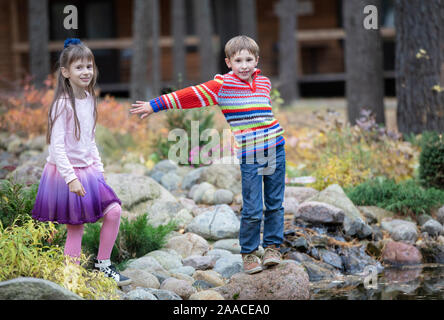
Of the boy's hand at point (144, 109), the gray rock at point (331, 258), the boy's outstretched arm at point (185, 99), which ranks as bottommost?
the gray rock at point (331, 258)

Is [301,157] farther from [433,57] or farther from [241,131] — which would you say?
[241,131]

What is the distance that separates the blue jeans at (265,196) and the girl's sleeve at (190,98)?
0.48 m

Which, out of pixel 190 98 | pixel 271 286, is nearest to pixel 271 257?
pixel 271 286

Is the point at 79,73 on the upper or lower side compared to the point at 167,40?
lower

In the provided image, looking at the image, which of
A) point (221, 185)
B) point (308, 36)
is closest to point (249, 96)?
point (221, 185)

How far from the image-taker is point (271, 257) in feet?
14.4

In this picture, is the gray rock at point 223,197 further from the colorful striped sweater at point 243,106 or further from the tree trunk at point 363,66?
the tree trunk at point 363,66

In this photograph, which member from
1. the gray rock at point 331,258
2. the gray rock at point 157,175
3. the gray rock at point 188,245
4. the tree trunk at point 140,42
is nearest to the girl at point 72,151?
the gray rock at point 188,245

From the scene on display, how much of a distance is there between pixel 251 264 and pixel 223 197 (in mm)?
1978

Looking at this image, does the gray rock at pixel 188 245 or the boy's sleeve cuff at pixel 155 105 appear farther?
the gray rock at pixel 188 245

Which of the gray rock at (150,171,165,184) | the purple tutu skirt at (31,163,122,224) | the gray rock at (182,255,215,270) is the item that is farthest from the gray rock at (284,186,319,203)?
the purple tutu skirt at (31,163,122,224)

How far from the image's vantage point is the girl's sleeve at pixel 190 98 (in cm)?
413

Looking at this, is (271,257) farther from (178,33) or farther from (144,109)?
(178,33)

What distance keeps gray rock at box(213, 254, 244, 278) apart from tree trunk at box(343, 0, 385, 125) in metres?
4.58
